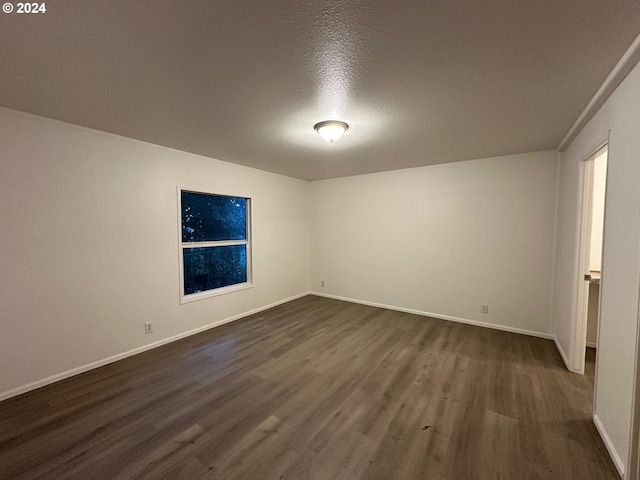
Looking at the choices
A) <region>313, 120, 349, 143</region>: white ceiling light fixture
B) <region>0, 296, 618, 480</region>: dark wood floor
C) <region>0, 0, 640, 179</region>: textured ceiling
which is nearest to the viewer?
<region>0, 0, 640, 179</region>: textured ceiling

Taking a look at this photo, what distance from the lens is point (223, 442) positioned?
1.71 meters

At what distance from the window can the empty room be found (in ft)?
0.11

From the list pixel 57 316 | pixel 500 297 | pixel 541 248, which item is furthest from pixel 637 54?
pixel 57 316

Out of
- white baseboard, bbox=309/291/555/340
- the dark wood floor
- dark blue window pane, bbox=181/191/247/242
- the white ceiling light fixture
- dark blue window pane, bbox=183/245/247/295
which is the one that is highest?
the white ceiling light fixture

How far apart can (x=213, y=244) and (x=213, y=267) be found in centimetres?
38

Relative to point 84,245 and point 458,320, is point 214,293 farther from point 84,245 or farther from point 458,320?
point 458,320

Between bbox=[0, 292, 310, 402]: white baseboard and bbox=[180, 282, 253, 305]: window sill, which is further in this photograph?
bbox=[180, 282, 253, 305]: window sill

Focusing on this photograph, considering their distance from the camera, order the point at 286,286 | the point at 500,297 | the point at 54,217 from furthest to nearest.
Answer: the point at 286,286 < the point at 500,297 < the point at 54,217

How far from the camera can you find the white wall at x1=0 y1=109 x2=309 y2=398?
86.4 inches

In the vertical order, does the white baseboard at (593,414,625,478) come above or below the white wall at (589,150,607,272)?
below

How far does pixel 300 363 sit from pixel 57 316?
240 cm

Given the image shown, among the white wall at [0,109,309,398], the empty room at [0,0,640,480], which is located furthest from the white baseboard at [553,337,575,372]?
the white wall at [0,109,309,398]

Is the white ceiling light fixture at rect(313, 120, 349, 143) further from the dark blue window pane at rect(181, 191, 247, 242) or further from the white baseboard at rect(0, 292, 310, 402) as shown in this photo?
the white baseboard at rect(0, 292, 310, 402)

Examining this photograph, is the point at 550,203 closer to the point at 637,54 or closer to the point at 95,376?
the point at 637,54
